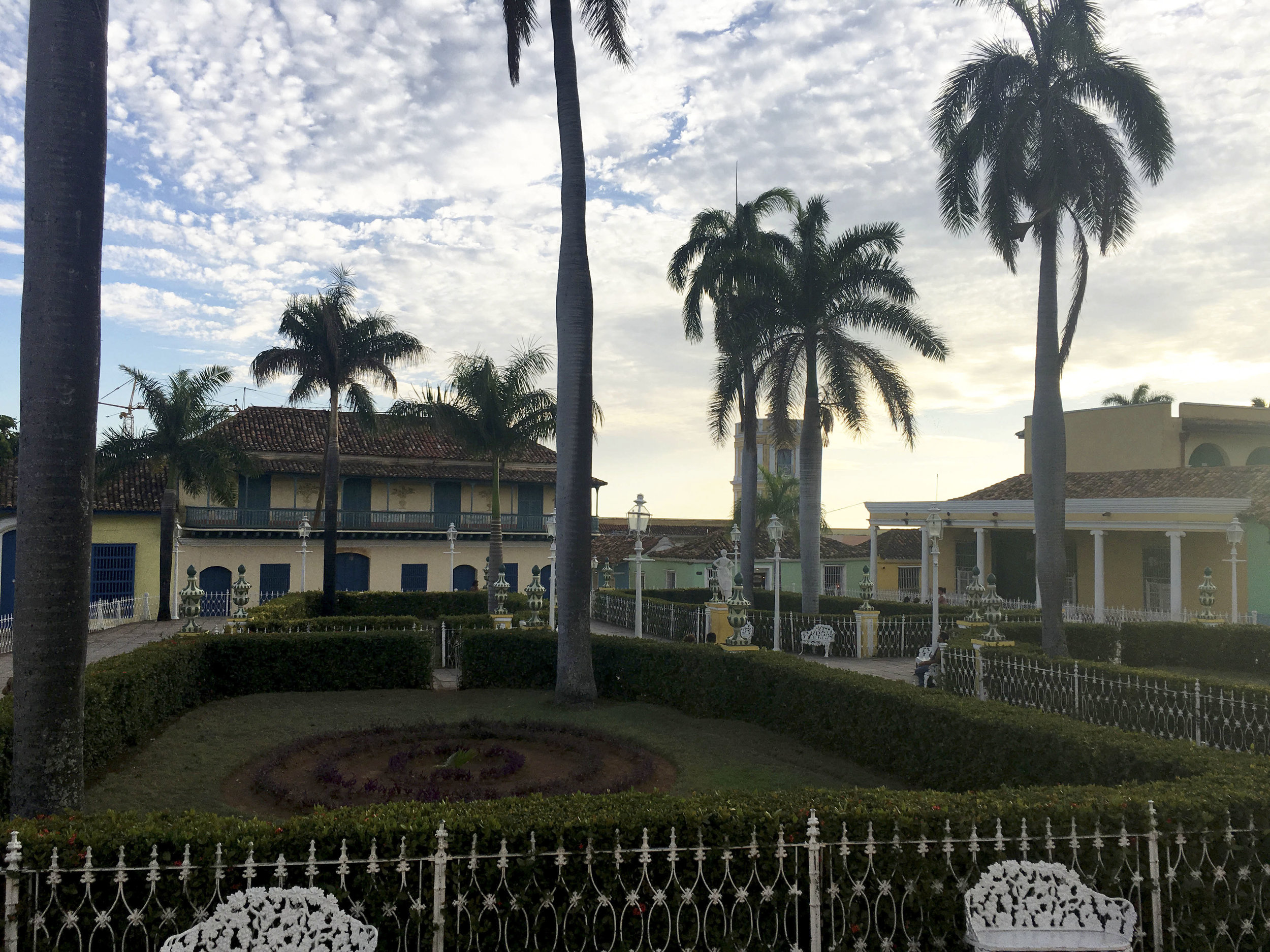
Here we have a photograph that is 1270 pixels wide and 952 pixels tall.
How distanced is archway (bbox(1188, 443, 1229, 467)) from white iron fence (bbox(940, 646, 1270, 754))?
25.3 metres

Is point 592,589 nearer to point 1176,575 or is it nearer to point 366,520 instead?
point 366,520

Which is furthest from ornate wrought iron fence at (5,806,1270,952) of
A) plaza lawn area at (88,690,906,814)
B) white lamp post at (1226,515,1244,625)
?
white lamp post at (1226,515,1244,625)

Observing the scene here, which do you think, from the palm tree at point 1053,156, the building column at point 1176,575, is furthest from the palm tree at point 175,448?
the building column at point 1176,575

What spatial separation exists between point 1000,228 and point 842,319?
7.28 metres

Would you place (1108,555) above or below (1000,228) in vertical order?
below

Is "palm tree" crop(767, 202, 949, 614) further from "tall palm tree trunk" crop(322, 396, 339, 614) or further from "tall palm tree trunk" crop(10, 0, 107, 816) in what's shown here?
"tall palm tree trunk" crop(10, 0, 107, 816)

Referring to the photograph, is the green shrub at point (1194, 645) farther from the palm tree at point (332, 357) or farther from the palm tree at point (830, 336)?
the palm tree at point (332, 357)

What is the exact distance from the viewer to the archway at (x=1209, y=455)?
3278 centimetres

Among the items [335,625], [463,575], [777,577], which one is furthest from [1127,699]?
[463,575]

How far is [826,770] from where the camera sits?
33.3ft

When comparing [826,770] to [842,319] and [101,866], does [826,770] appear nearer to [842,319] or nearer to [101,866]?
[101,866]

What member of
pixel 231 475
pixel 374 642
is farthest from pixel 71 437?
pixel 231 475

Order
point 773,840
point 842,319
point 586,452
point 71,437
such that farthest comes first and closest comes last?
point 842,319
point 586,452
point 71,437
point 773,840

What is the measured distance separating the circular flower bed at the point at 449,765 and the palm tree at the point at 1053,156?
9438 mm
